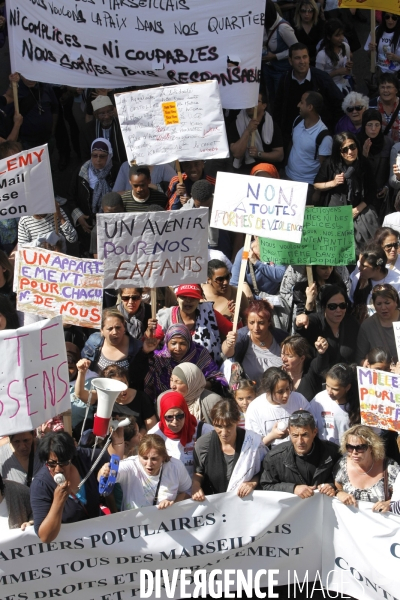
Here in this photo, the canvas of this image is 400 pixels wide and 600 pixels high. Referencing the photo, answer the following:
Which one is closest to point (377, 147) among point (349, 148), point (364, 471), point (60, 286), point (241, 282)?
point (349, 148)

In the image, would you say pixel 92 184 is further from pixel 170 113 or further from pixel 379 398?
pixel 379 398

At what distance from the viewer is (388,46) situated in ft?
41.7

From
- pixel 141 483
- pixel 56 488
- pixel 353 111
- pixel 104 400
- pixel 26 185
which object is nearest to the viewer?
pixel 56 488

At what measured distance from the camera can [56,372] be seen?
6656 mm

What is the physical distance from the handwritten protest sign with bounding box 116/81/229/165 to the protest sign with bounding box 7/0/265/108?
74 cm

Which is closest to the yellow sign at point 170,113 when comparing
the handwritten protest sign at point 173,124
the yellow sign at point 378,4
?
the handwritten protest sign at point 173,124

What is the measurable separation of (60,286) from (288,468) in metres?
2.11

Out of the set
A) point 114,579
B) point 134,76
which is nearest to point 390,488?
point 114,579

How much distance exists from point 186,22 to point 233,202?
8.27 feet

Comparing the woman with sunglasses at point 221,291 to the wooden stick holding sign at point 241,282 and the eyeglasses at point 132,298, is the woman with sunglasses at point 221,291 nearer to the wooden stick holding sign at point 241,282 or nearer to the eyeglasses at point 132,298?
the wooden stick holding sign at point 241,282

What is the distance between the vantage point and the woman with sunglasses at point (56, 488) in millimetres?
6098

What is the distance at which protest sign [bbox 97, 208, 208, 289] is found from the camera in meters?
8.05

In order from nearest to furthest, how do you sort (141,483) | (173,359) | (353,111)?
1. (141,483)
2. (173,359)
3. (353,111)

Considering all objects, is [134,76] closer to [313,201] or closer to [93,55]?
[93,55]
